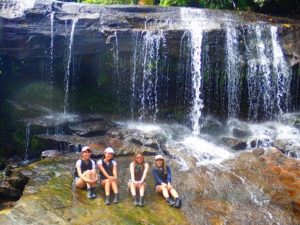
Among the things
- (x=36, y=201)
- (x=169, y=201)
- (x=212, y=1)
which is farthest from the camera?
(x=212, y=1)

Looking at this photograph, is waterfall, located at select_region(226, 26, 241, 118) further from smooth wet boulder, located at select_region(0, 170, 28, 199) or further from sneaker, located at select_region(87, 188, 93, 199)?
smooth wet boulder, located at select_region(0, 170, 28, 199)

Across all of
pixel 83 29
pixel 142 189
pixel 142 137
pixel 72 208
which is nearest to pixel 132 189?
pixel 142 189

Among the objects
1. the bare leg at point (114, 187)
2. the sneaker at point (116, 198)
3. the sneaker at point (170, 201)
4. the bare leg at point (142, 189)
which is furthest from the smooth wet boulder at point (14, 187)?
the sneaker at point (170, 201)

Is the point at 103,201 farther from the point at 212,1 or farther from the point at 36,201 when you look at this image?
the point at 212,1

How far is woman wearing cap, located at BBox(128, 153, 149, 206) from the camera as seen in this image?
7.45m

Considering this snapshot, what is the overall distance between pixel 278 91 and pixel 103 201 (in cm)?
857

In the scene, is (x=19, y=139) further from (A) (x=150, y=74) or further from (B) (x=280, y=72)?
(B) (x=280, y=72)

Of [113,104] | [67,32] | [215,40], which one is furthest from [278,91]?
[67,32]

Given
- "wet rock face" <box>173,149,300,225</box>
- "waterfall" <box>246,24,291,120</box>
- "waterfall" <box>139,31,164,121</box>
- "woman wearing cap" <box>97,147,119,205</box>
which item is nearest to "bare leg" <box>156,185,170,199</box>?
"wet rock face" <box>173,149,300,225</box>

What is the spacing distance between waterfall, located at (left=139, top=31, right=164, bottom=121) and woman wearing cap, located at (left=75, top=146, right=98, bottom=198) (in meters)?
5.94

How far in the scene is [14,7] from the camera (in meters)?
13.0

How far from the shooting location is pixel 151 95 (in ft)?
45.0

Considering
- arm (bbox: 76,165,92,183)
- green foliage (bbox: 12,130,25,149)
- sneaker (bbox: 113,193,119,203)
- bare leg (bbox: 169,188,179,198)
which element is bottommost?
green foliage (bbox: 12,130,25,149)

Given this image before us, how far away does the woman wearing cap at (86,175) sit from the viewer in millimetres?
7527
